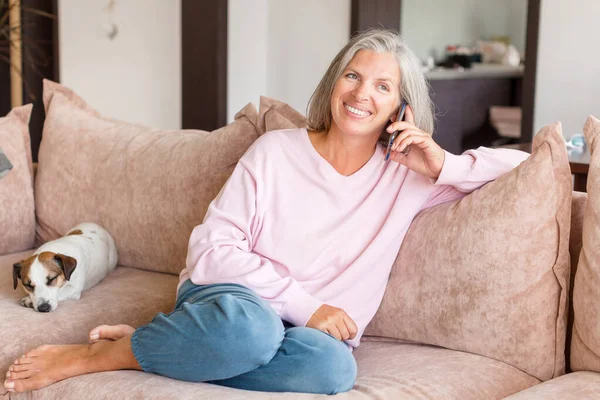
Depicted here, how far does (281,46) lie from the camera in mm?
4910

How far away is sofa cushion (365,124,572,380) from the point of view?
6.04 ft

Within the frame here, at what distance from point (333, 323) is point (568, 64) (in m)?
2.48

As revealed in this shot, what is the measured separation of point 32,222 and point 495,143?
14.3 ft

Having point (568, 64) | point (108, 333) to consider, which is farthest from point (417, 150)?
point (568, 64)

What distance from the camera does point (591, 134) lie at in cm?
186

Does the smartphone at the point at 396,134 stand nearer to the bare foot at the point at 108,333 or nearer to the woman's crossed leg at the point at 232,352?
the woman's crossed leg at the point at 232,352

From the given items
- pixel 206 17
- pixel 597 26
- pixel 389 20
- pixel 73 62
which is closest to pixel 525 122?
pixel 597 26

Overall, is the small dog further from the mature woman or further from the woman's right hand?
the woman's right hand

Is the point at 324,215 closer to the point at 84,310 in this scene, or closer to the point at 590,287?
the point at 590,287

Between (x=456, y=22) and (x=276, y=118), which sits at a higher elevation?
(x=456, y=22)

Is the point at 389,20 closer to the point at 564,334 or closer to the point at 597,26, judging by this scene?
the point at 597,26

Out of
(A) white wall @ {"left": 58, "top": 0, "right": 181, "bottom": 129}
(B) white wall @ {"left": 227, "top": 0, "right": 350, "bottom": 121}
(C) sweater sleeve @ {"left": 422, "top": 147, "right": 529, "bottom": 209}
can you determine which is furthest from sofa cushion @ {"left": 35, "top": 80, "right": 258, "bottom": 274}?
(A) white wall @ {"left": 58, "top": 0, "right": 181, "bottom": 129}

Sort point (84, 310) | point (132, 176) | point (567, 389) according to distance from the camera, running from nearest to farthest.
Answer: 1. point (567, 389)
2. point (84, 310)
3. point (132, 176)

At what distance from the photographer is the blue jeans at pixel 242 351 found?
1.72m
